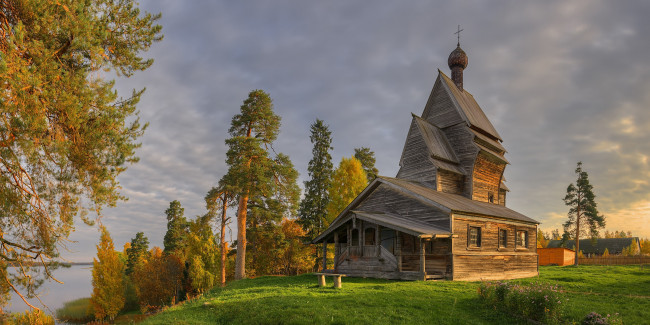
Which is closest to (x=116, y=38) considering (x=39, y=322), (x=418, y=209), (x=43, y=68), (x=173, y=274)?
(x=43, y=68)

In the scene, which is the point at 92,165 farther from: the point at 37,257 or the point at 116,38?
the point at 116,38

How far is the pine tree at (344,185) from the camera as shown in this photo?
35.3 metres

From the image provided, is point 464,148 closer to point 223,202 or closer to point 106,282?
point 223,202

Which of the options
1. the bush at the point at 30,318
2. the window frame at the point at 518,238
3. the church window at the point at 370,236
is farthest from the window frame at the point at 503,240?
the bush at the point at 30,318

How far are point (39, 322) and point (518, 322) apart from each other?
15012 mm

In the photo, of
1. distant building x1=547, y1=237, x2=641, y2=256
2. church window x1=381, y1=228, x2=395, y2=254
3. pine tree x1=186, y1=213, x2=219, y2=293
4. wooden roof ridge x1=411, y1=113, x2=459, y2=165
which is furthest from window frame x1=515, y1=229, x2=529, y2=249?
distant building x1=547, y1=237, x2=641, y2=256

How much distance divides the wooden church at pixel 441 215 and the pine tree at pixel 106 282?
91.9ft

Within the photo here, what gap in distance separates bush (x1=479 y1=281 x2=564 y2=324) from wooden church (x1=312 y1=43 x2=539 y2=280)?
21.8 ft

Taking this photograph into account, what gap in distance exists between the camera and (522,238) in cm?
2992

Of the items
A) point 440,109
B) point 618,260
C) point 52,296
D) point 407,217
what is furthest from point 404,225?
point 52,296

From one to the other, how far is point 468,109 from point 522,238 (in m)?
12.0

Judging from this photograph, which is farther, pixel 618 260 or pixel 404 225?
pixel 618 260

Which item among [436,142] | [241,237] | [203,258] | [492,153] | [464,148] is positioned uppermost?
[436,142]

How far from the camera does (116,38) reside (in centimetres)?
1363
